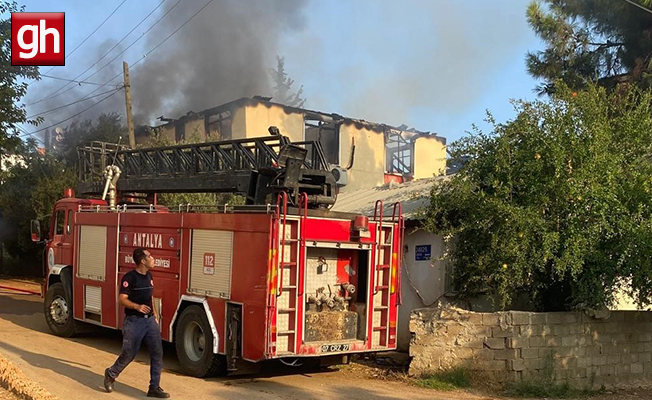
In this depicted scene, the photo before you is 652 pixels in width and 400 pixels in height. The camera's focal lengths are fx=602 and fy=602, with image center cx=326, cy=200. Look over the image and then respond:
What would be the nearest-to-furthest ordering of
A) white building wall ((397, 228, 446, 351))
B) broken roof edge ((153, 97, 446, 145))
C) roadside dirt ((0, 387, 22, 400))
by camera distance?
roadside dirt ((0, 387, 22, 400)) → white building wall ((397, 228, 446, 351)) → broken roof edge ((153, 97, 446, 145))

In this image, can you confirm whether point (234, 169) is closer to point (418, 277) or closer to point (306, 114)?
point (418, 277)

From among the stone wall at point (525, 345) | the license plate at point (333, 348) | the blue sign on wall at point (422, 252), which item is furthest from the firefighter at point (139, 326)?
the blue sign on wall at point (422, 252)

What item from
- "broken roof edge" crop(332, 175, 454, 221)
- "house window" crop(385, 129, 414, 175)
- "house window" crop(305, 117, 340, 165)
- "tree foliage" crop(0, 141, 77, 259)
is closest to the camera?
"broken roof edge" crop(332, 175, 454, 221)

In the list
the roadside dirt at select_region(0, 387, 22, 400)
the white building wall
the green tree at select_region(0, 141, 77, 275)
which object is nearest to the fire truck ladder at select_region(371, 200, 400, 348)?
the white building wall

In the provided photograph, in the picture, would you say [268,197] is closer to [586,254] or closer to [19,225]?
[586,254]

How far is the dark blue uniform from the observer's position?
6.68 m

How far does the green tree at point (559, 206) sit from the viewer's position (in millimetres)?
8484

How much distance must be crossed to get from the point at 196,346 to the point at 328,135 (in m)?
23.5

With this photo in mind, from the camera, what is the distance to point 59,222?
11.6 m

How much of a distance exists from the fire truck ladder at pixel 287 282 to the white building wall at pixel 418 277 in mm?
4123

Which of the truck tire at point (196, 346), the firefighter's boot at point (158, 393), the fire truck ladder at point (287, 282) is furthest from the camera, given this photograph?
the truck tire at point (196, 346)

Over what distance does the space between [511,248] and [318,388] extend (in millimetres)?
3363

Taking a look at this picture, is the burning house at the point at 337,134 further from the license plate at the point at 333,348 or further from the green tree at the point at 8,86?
the license plate at the point at 333,348

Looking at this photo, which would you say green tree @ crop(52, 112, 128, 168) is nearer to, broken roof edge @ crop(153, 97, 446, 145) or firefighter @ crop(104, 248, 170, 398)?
broken roof edge @ crop(153, 97, 446, 145)
